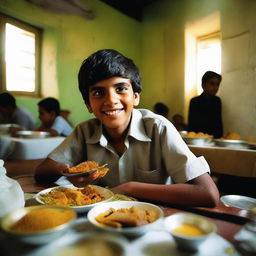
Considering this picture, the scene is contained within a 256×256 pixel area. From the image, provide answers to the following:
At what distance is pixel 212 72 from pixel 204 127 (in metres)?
0.61

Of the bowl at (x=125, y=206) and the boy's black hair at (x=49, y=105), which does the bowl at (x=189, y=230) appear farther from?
the boy's black hair at (x=49, y=105)

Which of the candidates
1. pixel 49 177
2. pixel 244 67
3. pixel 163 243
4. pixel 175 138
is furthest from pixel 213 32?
pixel 163 243

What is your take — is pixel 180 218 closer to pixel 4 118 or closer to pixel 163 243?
pixel 163 243

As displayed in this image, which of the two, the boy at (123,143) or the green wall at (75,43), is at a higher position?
the green wall at (75,43)

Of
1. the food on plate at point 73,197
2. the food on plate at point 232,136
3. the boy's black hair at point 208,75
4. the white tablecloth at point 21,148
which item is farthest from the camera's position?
the white tablecloth at point 21,148

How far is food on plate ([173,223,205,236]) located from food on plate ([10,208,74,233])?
32 centimetres

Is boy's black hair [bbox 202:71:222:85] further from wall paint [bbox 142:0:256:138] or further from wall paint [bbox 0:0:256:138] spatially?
wall paint [bbox 0:0:256:138]

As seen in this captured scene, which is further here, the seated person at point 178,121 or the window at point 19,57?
the seated person at point 178,121

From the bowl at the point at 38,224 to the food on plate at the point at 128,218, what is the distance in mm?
108

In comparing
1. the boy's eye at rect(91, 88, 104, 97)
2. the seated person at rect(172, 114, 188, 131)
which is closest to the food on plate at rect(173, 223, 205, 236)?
the boy's eye at rect(91, 88, 104, 97)

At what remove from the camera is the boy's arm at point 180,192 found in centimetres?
100

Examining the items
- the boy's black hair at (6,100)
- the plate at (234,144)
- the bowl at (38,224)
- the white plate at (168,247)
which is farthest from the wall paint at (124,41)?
the bowl at (38,224)

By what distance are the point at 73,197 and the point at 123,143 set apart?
626 millimetres

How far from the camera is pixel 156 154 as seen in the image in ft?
4.56
